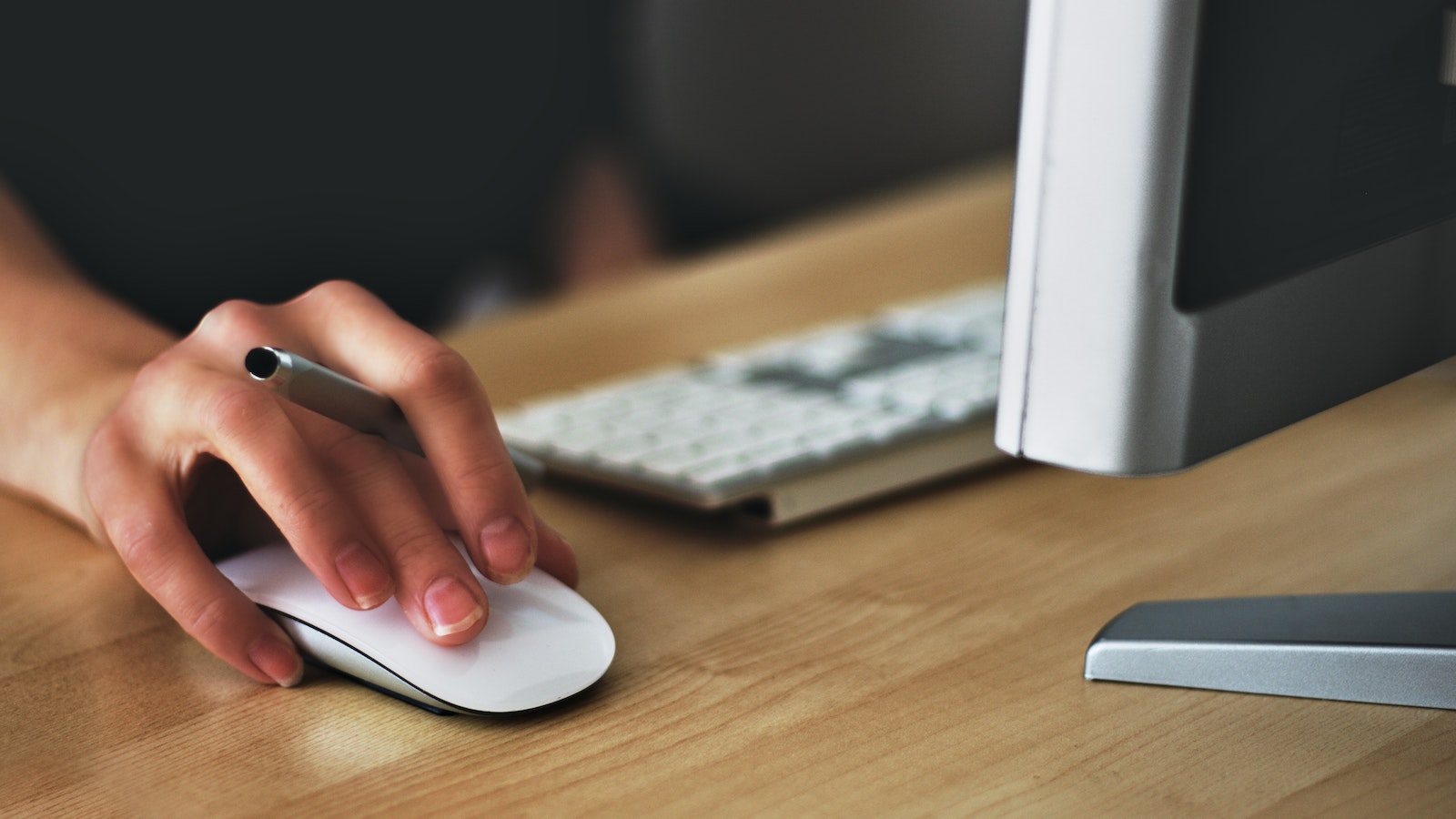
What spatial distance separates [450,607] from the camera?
1.40 ft

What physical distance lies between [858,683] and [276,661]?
0.20 meters

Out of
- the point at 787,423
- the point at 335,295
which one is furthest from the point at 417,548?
the point at 787,423

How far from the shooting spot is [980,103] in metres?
1.86

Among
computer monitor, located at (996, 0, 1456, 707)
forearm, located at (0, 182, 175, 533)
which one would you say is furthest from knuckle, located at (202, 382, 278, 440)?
computer monitor, located at (996, 0, 1456, 707)

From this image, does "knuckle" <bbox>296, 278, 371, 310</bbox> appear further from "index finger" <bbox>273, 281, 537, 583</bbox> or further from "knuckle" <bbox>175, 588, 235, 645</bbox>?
"knuckle" <bbox>175, 588, 235, 645</bbox>

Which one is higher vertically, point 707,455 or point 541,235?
point 707,455

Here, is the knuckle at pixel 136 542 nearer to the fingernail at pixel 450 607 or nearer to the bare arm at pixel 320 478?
the bare arm at pixel 320 478

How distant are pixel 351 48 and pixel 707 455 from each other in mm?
1246

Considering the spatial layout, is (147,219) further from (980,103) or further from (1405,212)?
(1405,212)

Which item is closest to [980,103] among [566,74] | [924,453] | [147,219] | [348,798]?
[566,74]

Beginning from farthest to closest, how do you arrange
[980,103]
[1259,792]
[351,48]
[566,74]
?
[566,74] → [980,103] → [351,48] → [1259,792]

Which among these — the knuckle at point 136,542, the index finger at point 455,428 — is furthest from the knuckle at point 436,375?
the knuckle at point 136,542

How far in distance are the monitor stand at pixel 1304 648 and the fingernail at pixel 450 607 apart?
21cm

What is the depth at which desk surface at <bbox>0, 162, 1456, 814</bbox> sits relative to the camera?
0.38m
